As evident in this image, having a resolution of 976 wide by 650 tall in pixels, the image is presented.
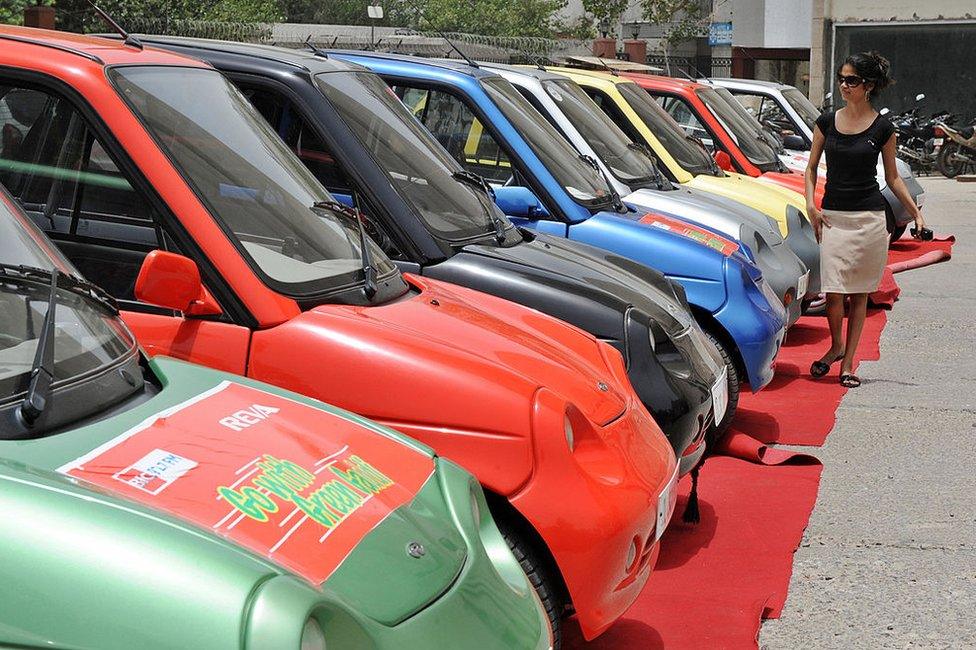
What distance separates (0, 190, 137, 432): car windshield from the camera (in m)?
2.87

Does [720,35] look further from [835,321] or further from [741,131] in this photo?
[835,321]

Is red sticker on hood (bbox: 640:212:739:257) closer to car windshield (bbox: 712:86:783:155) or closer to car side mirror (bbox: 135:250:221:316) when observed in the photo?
car side mirror (bbox: 135:250:221:316)

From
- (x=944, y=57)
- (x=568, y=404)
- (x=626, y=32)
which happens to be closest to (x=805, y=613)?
(x=568, y=404)

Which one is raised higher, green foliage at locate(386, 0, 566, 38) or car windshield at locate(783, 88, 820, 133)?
car windshield at locate(783, 88, 820, 133)

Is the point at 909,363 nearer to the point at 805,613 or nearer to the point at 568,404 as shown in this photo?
the point at 805,613

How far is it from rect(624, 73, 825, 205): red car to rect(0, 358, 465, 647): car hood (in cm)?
906

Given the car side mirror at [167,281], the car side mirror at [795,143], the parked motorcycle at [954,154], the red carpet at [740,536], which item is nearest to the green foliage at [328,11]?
the parked motorcycle at [954,154]

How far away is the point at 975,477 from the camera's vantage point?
253 inches

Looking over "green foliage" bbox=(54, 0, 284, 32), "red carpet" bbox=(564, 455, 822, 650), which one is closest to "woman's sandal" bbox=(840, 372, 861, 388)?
"red carpet" bbox=(564, 455, 822, 650)

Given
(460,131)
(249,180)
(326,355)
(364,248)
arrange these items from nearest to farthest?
1. (326,355)
2. (249,180)
3. (364,248)
4. (460,131)

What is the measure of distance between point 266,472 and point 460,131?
461 cm

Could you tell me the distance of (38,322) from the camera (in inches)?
118

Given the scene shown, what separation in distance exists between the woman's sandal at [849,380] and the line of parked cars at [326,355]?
1046 mm

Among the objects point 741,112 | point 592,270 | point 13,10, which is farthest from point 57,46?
point 13,10
